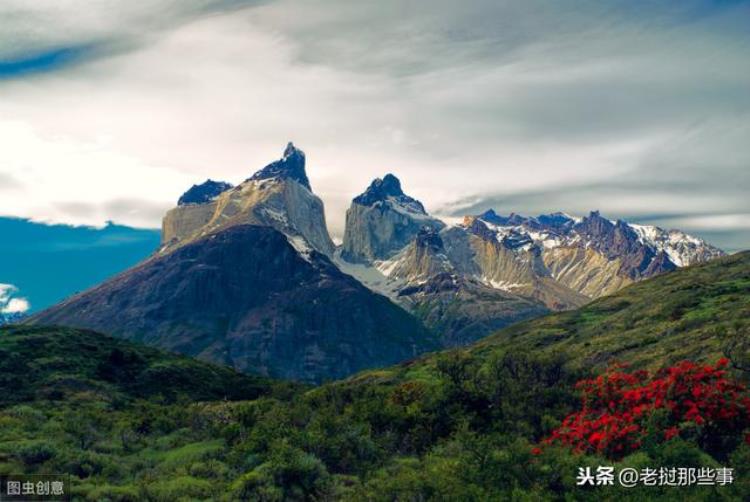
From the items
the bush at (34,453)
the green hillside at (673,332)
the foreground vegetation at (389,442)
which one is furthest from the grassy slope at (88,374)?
the green hillside at (673,332)

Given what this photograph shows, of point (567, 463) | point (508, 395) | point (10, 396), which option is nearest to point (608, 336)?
point (508, 395)

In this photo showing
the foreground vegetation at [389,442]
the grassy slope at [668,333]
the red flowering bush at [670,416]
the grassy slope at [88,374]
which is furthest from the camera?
the grassy slope at [88,374]

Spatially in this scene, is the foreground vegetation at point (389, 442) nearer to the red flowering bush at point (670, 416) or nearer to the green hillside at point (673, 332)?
the green hillside at point (673, 332)

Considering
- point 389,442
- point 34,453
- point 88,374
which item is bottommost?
point 389,442

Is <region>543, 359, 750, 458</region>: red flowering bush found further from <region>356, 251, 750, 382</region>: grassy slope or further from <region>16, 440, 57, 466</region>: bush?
<region>16, 440, 57, 466</region>: bush

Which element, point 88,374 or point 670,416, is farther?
point 88,374

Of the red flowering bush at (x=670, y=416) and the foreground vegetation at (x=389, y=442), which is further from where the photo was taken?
the red flowering bush at (x=670, y=416)

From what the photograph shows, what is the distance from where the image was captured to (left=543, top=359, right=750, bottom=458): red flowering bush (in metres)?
60.9

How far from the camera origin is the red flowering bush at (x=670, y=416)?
60.9 m

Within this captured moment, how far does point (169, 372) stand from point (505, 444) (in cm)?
13891

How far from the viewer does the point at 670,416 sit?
209 ft

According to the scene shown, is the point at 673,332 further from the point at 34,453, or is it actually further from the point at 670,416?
the point at 34,453

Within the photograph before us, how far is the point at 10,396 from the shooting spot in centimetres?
13850

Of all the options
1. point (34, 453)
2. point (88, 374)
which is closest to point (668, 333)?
point (34, 453)
